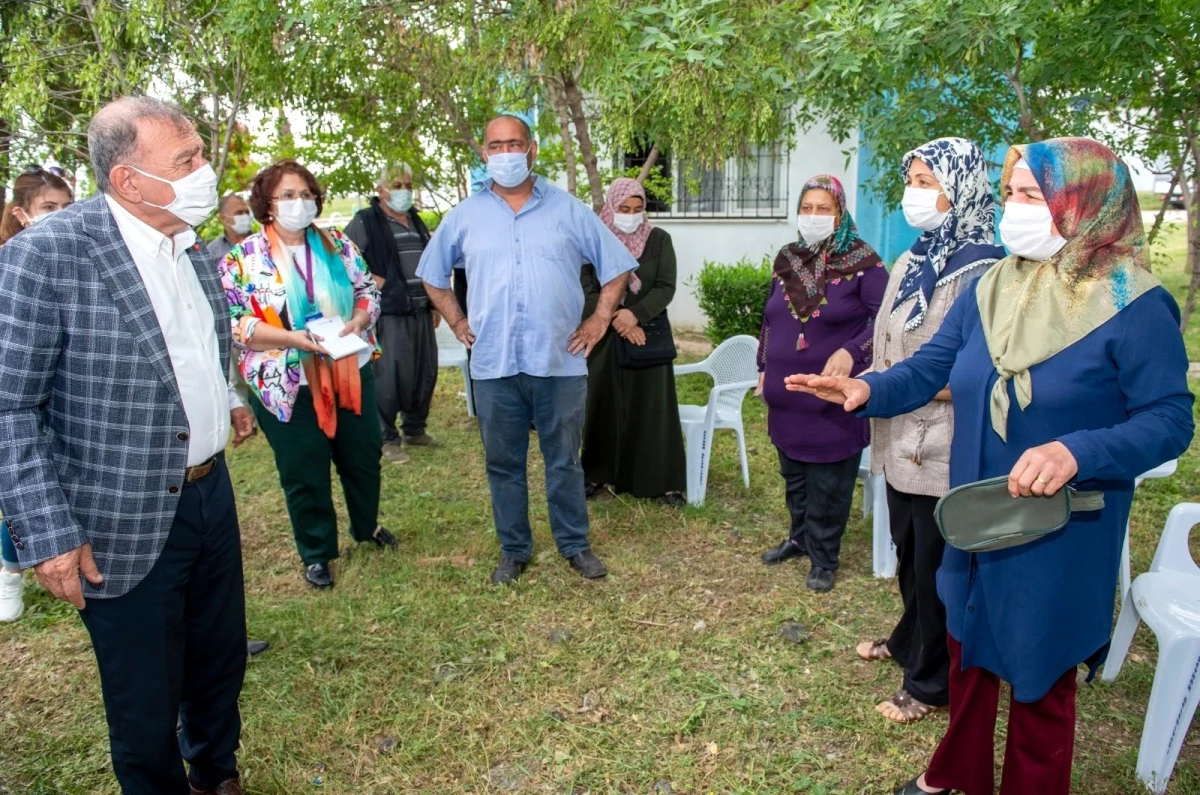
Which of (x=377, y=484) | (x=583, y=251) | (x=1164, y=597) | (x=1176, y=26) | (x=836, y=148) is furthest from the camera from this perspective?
(x=836, y=148)

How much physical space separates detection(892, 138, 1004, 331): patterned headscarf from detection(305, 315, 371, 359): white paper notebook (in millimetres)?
2247

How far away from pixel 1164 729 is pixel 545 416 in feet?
8.25

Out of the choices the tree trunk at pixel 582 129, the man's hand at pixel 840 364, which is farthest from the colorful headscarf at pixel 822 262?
the tree trunk at pixel 582 129

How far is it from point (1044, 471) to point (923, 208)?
121 cm

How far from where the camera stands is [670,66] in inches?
158

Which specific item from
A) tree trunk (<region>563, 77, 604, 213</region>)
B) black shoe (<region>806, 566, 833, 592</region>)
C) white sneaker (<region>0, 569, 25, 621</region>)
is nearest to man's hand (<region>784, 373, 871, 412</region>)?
black shoe (<region>806, 566, 833, 592</region>)

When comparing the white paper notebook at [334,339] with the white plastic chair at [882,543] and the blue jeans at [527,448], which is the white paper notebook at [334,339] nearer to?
the blue jeans at [527,448]

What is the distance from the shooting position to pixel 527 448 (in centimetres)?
405

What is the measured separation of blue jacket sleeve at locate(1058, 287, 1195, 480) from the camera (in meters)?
1.87

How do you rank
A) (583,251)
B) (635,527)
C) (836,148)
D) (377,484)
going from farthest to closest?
1. (836,148)
2. (635,527)
3. (377,484)
4. (583,251)

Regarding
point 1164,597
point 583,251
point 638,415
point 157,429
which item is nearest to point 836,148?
point 638,415

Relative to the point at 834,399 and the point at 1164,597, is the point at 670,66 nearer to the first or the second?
the point at 834,399

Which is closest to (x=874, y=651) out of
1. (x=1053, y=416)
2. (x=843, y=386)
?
(x=843, y=386)

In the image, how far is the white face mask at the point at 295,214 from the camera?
12.1ft
